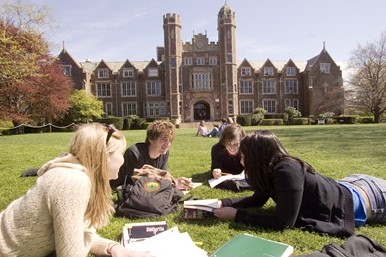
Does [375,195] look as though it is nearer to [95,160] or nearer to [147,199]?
[147,199]

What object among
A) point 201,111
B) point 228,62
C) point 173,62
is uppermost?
point 173,62

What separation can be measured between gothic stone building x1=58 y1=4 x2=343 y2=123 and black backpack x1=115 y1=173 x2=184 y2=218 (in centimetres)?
3967

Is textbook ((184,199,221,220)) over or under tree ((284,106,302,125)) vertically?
under

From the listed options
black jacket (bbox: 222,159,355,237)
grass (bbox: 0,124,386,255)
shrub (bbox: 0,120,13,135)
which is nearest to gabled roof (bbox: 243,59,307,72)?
shrub (bbox: 0,120,13,135)

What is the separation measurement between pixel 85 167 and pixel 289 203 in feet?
6.42

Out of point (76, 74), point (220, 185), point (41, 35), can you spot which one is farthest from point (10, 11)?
point (76, 74)

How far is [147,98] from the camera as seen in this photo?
47.7 meters

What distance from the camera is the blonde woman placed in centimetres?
196

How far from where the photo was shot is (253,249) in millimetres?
2541

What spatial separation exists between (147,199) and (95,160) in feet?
7.23

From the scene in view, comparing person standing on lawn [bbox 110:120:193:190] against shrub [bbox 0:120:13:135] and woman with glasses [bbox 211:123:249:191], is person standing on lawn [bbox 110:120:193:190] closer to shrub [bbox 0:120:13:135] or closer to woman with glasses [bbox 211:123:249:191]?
woman with glasses [bbox 211:123:249:191]

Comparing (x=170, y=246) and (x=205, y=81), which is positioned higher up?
(x=205, y=81)

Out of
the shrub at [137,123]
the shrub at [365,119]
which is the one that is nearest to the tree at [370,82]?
the shrub at [365,119]

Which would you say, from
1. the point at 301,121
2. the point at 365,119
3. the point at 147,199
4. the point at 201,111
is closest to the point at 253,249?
the point at 147,199
